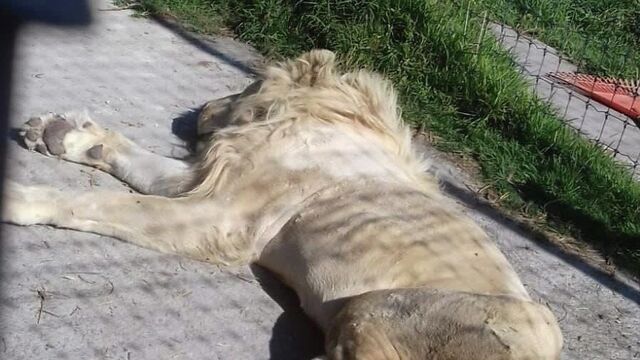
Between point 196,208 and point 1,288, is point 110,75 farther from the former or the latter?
point 1,288

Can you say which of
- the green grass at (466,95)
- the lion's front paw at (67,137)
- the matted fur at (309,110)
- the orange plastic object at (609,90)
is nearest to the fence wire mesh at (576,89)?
the orange plastic object at (609,90)

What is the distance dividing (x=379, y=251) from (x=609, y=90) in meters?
3.64

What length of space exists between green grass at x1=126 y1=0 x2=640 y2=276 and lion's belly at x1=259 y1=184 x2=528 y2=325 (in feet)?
4.48

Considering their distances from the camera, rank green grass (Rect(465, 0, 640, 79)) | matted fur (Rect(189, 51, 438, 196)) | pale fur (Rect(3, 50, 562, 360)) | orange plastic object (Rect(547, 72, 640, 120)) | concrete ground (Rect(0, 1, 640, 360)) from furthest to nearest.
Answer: green grass (Rect(465, 0, 640, 79)) < orange plastic object (Rect(547, 72, 640, 120)) < matted fur (Rect(189, 51, 438, 196)) < concrete ground (Rect(0, 1, 640, 360)) < pale fur (Rect(3, 50, 562, 360))

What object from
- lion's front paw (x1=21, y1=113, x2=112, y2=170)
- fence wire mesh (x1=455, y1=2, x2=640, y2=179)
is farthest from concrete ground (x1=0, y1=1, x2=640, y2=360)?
fence wire mesh (x1=455, y1=2, x2=640, y2=179)

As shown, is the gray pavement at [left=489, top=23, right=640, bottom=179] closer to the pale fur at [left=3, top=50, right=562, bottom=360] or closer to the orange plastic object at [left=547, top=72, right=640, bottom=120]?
the orange plastic object at [left=547, top=72, right=640, bottom=120]

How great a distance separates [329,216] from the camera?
3.66 metres

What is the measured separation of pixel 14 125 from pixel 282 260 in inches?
53.2

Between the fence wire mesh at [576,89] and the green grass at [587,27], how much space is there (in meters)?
0.05

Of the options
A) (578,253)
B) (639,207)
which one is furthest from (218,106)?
(639,207)

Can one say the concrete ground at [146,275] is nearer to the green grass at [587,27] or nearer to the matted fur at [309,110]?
the matted fur at [309,110]

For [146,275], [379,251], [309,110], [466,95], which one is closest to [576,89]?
[466,95]

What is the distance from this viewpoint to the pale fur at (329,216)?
122 inches

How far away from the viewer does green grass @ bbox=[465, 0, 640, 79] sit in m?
7.13
